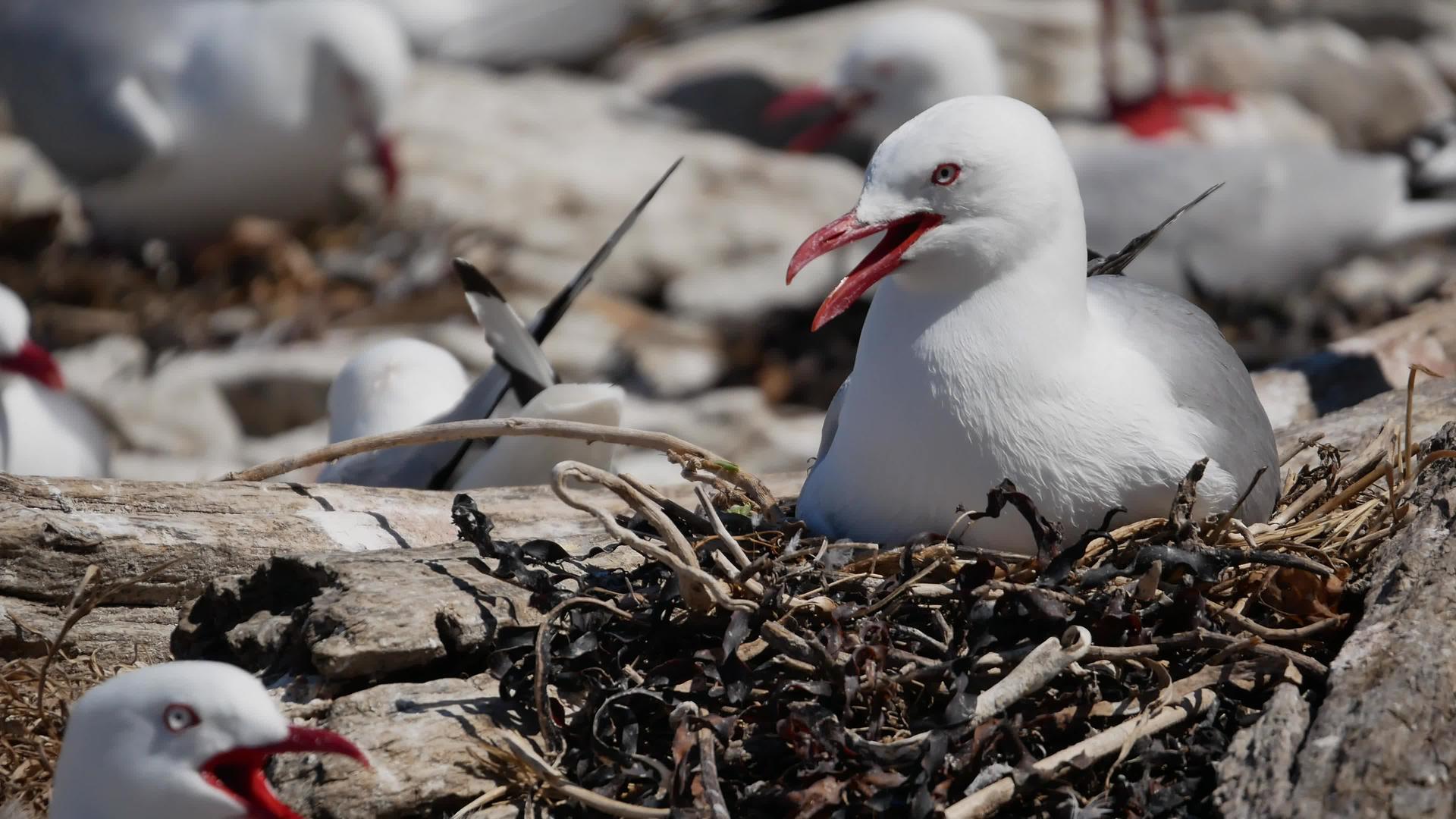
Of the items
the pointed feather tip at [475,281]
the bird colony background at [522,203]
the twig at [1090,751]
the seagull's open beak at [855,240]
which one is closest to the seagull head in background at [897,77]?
the bird colony background at [522,203]

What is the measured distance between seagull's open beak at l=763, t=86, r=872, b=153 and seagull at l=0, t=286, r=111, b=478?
4.18m

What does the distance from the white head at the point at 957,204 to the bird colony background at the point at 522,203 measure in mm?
2281

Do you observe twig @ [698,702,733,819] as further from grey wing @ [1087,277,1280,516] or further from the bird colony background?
the bird colony background

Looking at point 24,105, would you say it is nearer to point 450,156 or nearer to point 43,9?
point 43,9

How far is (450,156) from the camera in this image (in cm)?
961

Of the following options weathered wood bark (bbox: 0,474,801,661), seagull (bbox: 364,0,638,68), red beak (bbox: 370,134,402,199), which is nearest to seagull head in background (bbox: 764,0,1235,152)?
red beak (bbox: 370,134,402,199)

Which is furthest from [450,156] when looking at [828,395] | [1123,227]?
[1123,227]

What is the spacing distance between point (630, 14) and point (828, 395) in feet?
17.5

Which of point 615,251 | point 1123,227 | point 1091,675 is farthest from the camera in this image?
point 615,251

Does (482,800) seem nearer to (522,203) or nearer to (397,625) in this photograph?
(397,625)

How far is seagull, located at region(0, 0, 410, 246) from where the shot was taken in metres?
8.47

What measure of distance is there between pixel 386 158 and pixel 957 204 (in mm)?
6518

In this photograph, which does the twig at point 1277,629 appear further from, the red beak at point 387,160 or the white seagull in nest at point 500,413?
the red beak at point 387,160

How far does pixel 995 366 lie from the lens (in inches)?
111
